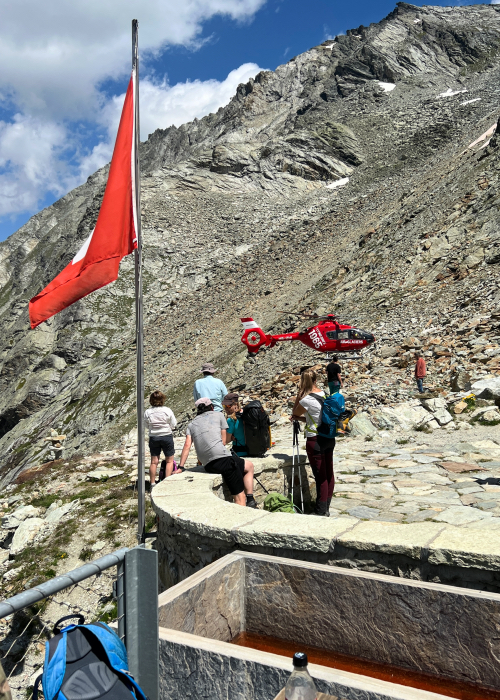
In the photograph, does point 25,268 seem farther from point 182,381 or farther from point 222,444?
point 222,444

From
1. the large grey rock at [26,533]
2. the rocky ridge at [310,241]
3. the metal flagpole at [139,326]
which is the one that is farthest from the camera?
the rocky ridge at [310,241]

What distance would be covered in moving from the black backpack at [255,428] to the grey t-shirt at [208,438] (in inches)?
37.4

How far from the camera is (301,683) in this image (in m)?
2.28

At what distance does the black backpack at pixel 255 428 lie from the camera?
22.6ft

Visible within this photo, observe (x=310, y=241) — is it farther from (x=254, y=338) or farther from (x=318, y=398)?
(x=318, y=398)

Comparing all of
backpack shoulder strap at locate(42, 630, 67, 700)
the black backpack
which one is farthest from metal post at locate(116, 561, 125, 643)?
the black backpack

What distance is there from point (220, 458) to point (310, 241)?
31320 mm

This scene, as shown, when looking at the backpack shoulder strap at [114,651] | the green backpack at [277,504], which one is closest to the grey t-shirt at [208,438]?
the green backpack at [277,504]

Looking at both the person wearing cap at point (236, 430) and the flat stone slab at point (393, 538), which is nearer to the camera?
the flat stone slab at point (393, 538)

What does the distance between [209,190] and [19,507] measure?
42621 millimetres

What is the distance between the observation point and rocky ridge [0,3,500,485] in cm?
1970

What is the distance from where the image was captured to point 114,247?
5180 mm

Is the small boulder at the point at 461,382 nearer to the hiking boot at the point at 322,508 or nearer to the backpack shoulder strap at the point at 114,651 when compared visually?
the hiking boot at the point at 322,508

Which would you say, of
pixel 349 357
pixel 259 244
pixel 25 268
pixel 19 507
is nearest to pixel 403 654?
pixel 19 507
